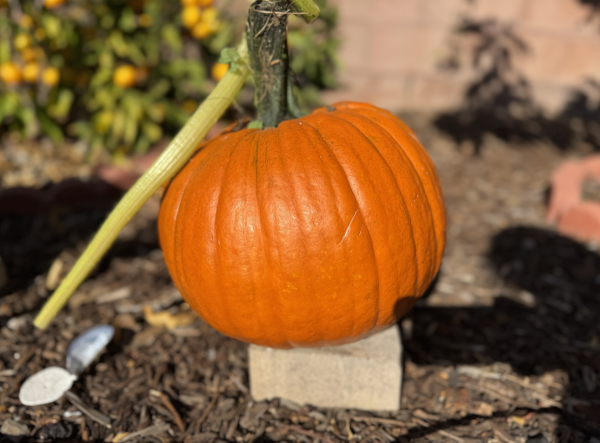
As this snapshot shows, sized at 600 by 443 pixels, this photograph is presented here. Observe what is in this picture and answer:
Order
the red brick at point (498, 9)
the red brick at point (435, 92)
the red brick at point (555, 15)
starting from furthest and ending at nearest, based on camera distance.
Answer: the red brick at point (435, 92) < the red brick at point (498, 9) < the red brick at point (555, 15)

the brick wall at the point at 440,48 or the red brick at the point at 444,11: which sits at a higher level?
the red brick at the point at 444,11

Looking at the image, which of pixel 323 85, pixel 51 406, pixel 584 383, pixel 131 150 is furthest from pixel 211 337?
pixel 323 85

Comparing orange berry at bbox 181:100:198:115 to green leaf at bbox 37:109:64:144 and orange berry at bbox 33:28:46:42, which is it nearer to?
green leaf at bbox 37:109:64:144

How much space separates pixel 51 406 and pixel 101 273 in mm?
1024

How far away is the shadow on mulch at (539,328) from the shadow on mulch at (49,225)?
6.21 ft

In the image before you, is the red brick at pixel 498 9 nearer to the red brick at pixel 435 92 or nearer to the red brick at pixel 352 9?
the red brick at pixel 435 92

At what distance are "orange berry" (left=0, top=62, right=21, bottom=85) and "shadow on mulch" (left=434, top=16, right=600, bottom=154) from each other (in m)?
3.77

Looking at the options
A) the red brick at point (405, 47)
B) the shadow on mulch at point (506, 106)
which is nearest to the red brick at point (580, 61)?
the shadow on mulch at point (506, 106)

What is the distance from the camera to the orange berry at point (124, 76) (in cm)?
367

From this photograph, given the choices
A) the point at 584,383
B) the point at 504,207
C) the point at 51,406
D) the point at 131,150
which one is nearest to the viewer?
the point at 51,406

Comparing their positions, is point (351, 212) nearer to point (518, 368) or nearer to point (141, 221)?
point (518, 368)

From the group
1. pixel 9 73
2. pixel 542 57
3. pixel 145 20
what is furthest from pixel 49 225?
pixel 542 57

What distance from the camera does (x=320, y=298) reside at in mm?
1693

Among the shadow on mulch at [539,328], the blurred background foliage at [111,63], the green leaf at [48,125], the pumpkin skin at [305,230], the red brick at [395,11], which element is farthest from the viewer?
the red brick at [395,11]
